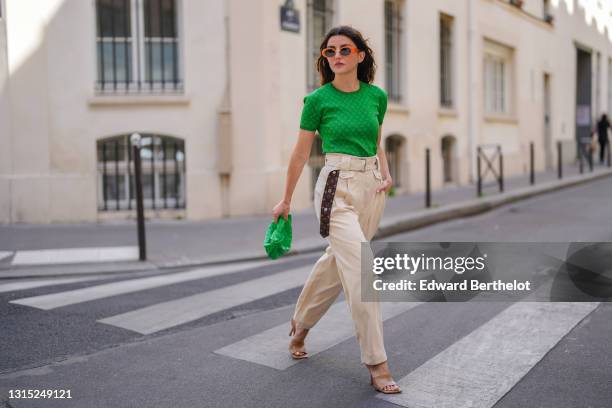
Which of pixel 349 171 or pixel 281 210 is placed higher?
pixel 349 171

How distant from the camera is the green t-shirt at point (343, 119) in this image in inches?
152

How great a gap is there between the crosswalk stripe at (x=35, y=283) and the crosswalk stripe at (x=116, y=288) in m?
0.46

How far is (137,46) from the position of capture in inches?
456

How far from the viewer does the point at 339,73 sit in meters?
3.88

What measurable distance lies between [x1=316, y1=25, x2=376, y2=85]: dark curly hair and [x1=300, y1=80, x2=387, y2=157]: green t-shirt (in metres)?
0.15

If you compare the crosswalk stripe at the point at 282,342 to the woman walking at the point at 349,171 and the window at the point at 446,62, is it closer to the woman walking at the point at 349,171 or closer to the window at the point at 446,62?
the woman walking at the point at 349,171

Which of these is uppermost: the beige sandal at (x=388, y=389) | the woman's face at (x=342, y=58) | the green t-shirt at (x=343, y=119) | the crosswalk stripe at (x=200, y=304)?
the woman's face at (x=342, y=58)

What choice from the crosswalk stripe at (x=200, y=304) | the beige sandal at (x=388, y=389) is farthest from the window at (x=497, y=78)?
the beige sandal at (x=388, y=389)

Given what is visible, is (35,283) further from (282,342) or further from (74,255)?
(282,342)

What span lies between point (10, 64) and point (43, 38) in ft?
2.03

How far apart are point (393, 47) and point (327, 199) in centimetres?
1273

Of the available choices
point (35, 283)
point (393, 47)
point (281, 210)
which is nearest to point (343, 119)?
point (281, 210)

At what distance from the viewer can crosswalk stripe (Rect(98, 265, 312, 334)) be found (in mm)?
5316

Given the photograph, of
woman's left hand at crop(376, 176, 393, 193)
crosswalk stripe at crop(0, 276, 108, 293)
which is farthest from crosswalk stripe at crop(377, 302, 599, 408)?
crosswalk stripe at crop(0, 276, 108, 293)
